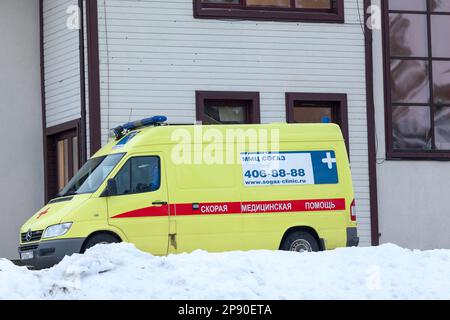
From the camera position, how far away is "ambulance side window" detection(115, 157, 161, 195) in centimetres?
1783

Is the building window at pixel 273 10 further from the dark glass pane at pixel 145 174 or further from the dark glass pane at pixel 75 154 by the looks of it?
the dark glass pane at pixel 145 174

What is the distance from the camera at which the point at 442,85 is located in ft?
79.5

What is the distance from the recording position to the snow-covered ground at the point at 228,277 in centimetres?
1230

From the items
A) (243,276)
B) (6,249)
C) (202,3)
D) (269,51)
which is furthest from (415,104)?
(243,276)

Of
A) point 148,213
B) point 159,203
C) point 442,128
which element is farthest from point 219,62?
point 148,213

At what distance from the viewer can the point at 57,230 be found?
56.9 feet

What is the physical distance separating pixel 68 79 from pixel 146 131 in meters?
5.02

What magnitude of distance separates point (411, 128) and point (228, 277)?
1190 centimetres

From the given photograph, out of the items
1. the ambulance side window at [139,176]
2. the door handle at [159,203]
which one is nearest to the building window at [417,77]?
the ambulance side window at [139,176]

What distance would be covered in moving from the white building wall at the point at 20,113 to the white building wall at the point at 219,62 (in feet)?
8.50

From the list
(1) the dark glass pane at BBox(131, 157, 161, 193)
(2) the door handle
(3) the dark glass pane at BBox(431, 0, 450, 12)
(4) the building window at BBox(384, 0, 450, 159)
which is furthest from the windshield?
(3) the dark glass pane at BBox(431, 0, 450, 12)

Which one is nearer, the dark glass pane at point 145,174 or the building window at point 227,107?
the dark glass pane at point 145,174
